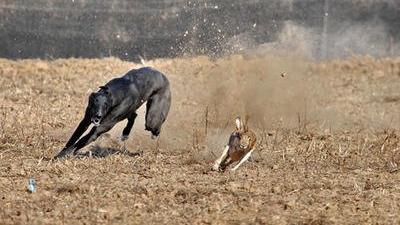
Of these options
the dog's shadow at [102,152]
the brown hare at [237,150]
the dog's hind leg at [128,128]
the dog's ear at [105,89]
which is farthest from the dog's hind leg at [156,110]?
the brown hare at [237,150]

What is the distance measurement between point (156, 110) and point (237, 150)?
2.14m

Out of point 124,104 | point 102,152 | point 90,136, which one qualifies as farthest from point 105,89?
point 102,152

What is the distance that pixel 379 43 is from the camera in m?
21.0

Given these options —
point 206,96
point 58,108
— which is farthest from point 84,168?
point 206,96

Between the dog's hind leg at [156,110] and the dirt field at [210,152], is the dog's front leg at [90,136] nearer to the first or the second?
the dirt field at [210,152]

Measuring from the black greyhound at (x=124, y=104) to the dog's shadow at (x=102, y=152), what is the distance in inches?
6.1

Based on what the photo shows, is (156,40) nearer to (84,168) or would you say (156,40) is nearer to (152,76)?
(152,76)

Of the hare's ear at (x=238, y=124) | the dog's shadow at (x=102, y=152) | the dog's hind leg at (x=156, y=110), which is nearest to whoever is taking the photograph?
the hare's ear at (x=238, y=124)

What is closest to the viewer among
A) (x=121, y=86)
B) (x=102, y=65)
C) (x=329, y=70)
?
(x=121, y=86)

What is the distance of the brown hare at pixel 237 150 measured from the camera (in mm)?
8188

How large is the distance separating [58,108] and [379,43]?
409 inches

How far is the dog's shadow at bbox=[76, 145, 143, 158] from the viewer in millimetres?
9074

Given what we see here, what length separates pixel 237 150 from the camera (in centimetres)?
819

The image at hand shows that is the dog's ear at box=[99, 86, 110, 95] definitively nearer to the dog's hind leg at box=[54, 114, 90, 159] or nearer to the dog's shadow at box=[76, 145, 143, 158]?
the dog's hind leg at box=[54, 114, 90, 159]
